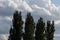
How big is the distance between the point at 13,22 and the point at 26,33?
4.91 m

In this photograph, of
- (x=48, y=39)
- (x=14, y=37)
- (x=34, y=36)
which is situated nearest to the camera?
(x=14, y=37)

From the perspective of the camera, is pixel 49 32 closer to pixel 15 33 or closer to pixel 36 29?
pixel 36 29

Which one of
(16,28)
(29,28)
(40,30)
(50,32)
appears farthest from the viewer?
(50,32)

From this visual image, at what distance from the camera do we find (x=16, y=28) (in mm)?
77562

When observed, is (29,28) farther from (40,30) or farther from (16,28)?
(40,30)

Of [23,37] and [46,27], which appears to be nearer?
[23,37]

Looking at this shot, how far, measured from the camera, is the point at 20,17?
79.2 m

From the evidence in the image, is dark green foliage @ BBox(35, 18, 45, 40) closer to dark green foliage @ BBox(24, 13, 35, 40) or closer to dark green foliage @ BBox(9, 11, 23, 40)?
dark green foliage @ BBox(24, 13, 35, 40)

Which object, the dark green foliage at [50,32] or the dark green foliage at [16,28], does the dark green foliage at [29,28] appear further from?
the dark green foliage at [50,32]

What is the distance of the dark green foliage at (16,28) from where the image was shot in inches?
2990

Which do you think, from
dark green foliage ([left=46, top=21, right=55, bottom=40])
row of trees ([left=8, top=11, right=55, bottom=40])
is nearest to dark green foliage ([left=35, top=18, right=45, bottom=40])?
row of trees ([left=8, top=11, right=55, bottom=40])

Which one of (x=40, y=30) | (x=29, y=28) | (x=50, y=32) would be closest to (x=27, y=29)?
(x=29, y=28)

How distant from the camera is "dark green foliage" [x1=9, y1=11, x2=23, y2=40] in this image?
75.9 meters

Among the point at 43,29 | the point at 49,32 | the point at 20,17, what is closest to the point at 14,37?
the point at 20,17
